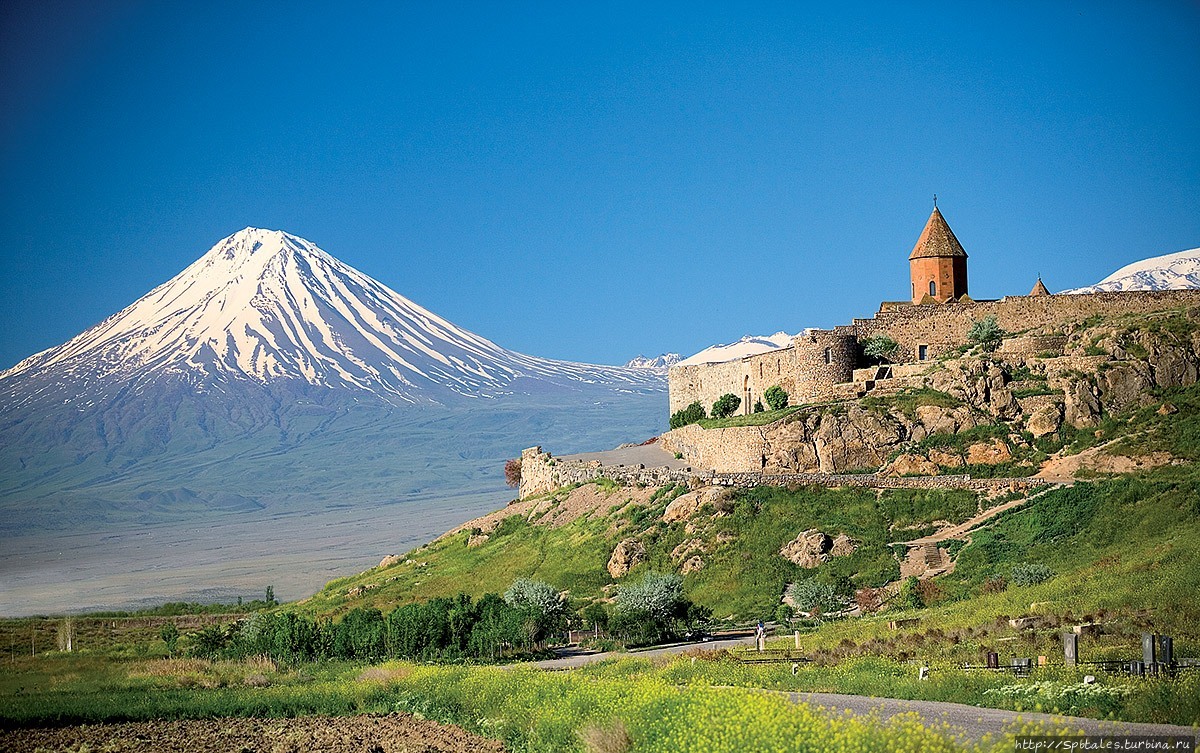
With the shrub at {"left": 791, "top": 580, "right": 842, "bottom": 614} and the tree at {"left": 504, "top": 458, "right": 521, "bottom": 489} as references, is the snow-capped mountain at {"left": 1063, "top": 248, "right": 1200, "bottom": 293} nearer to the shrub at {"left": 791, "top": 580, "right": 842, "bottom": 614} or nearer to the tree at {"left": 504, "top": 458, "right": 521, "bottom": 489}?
the tree at {"left": 504, "top": 458, "right": 521, "bottom": 489}

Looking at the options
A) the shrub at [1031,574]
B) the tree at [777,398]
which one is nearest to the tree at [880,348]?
the tree at [777,398]

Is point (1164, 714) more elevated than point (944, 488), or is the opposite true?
point (944, 488)

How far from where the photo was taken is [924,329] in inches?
1729

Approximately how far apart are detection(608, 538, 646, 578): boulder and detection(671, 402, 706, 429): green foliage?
48.3 feet

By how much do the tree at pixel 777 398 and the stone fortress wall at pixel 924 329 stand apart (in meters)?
0.24

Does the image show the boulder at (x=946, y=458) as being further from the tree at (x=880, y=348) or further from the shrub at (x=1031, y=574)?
the shrub at (x=1031, y=574)

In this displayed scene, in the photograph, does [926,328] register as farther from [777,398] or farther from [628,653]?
[628,653]

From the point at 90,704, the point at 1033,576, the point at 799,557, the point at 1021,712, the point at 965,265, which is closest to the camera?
the point at 1021,712

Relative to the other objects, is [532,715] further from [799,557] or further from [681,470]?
[681,470]

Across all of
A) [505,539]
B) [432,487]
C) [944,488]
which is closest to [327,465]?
[432,487]

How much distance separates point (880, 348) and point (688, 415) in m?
12.2

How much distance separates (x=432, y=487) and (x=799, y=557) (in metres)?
150

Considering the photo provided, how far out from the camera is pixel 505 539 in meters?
45.9

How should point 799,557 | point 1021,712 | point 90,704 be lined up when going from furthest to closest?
1. point 799,557
2. point 90,704
3. point 1021,712
